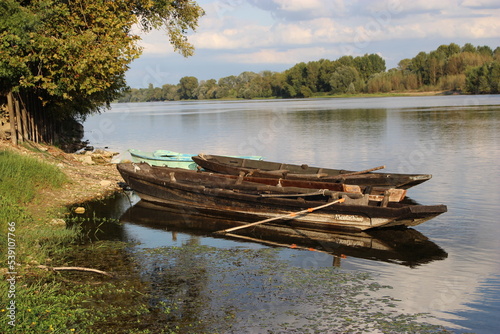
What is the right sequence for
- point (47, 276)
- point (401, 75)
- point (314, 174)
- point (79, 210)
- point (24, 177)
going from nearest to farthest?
1. point (47, 276)
2. point (24, 177)
3. point (79, 210)
4. point (314, 174)
5. point (401, 75)

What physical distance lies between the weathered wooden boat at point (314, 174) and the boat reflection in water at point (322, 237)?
287 centimetres

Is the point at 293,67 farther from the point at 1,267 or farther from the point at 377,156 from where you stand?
the point at 1,267

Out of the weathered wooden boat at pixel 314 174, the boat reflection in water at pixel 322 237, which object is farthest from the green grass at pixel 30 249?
the weathered wooden boat at pixel 314 174

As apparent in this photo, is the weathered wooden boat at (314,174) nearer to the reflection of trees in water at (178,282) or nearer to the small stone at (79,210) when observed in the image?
the small stone at (79,210)

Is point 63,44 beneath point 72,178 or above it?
above

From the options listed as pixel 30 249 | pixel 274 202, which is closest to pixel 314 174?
pixel 274 202

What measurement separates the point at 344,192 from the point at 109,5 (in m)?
12.8

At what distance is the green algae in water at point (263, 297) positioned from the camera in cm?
798

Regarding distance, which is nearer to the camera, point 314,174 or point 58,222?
point 58,222

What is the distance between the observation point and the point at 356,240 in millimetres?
13273

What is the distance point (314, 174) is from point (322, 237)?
441cm

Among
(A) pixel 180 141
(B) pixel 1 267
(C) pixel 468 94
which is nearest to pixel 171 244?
(B) pixel 1 267

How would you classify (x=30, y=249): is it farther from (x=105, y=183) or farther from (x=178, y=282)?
(x=105, y=183)

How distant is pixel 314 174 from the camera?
17734 mm
